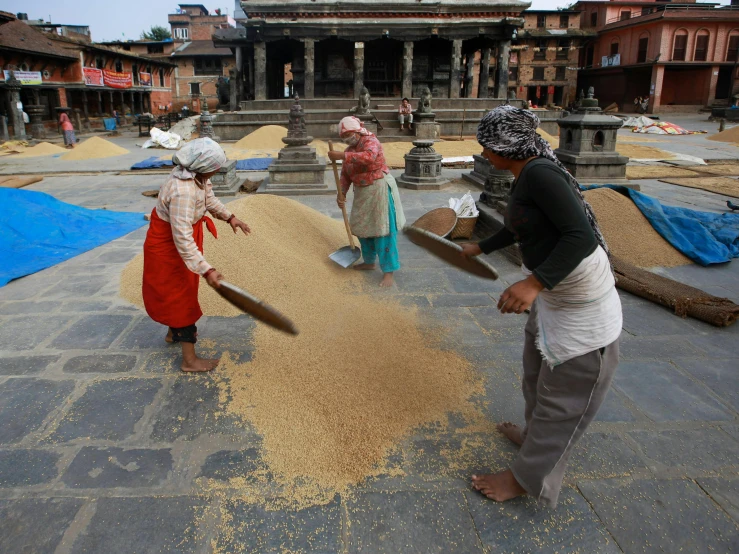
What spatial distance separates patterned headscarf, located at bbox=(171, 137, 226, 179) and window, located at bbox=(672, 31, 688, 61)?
37808mm

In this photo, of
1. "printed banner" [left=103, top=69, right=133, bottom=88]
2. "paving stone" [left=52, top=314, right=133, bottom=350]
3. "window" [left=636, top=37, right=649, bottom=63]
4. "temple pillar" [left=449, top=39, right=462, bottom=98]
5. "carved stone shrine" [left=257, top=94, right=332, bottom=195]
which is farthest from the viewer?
"window" [left=636, top=37, right=649, bottom=63]

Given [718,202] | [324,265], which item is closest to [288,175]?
[324,265]

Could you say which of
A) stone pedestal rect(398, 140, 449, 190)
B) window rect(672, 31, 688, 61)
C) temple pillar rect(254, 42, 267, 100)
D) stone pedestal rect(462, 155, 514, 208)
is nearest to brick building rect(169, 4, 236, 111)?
temple pillar rect(254, 42, 267, 100)

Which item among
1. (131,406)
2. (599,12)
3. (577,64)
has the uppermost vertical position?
(599,12)

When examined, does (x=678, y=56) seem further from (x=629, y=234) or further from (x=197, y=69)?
(x=629, y=234)

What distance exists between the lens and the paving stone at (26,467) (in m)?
2.24

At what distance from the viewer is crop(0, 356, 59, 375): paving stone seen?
316 centimetres

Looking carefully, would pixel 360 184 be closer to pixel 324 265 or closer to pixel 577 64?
pixel 324 265

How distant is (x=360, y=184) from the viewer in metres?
4.57

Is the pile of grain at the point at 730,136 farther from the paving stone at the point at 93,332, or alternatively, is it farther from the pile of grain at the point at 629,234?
the paving stone at the point at 93,332

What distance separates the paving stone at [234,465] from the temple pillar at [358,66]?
67.7 ft

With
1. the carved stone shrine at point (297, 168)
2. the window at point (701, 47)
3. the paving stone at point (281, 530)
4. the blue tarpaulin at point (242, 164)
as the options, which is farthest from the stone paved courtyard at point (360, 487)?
the window at point (701, 47)

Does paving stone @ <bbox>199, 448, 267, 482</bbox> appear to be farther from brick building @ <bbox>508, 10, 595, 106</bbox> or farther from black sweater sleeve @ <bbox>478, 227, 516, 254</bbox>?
brick building @ <bbox>508, 10, 595, 106</bbox>

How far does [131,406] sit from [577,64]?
43.6 meters
